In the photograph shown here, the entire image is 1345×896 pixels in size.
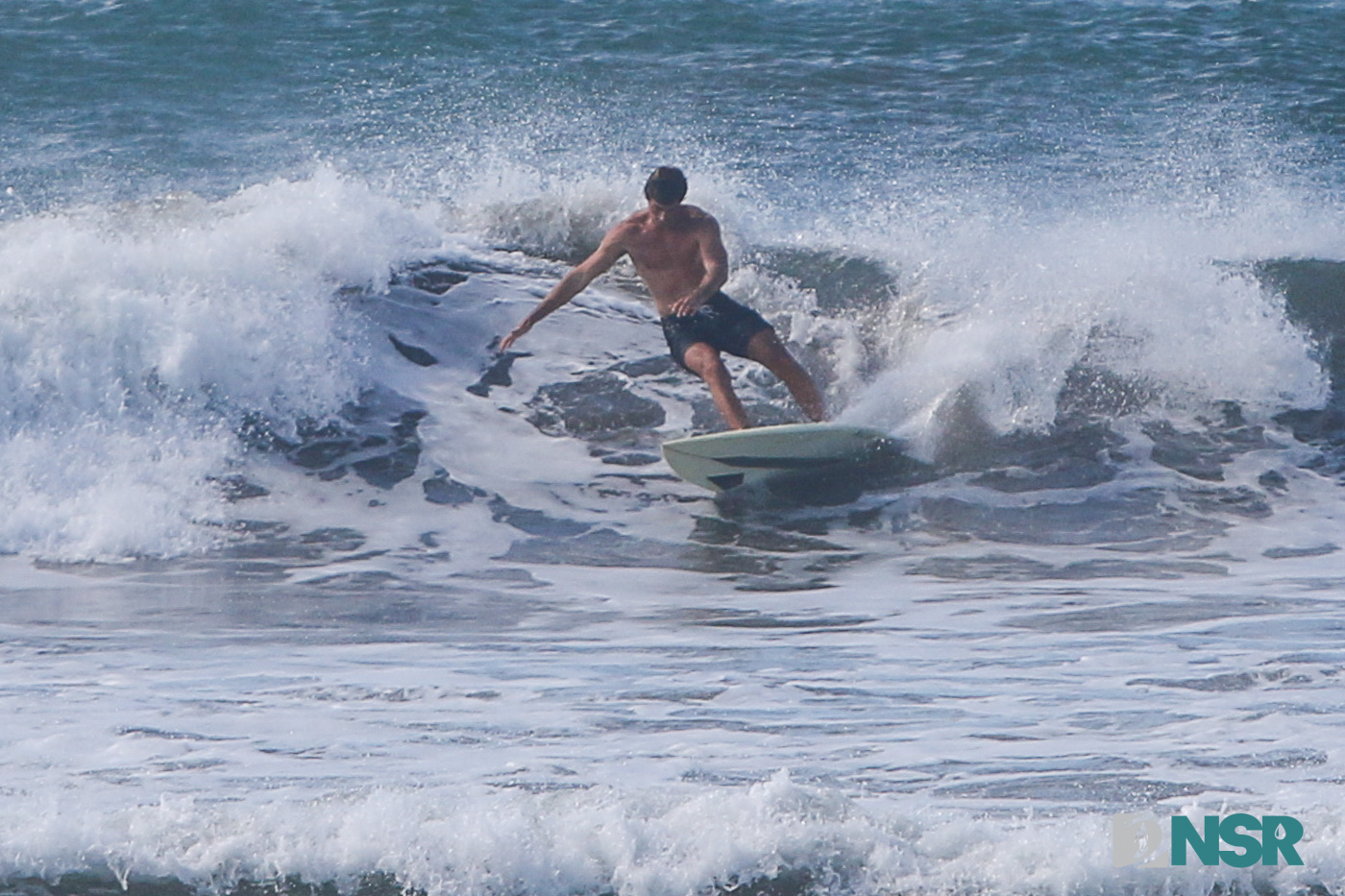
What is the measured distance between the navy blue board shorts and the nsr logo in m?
3.89

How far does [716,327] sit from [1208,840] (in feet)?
13.4

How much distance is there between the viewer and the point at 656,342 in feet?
28.1

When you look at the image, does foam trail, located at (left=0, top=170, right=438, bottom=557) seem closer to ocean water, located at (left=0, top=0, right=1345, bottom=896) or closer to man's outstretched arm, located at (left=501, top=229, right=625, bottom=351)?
ocean water, located at (left=0, top=0, right=1345, bottom=896)

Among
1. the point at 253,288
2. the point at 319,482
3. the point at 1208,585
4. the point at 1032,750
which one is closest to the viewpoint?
the point at 1032,750

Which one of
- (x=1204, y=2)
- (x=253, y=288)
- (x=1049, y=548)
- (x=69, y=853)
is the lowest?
(x=1049, y=548)

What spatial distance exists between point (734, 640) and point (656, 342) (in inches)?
151

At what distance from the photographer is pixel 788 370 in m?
6.90

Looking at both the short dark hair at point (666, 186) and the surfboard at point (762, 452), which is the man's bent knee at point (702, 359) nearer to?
the surfboard at point (762, 452)

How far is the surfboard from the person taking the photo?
256 inches

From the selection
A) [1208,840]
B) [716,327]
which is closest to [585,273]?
[716,327]

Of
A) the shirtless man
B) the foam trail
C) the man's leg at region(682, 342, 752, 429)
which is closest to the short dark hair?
the shirtless man

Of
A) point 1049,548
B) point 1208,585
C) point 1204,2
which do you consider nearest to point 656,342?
point 1049,548

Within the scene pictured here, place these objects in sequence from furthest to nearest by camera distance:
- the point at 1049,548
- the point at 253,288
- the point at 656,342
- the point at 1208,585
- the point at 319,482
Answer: the point at 656,342
the point at 253,288
the point at 319,482
the point at 1049,548
the point at 1208,585

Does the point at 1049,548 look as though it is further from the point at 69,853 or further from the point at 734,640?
the point at 69,853
